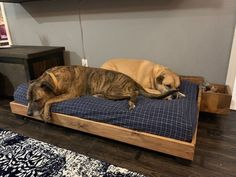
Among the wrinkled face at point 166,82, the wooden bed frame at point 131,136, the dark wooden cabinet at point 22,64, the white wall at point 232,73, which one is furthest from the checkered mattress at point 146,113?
the dark wooden cabinet at point 22,64

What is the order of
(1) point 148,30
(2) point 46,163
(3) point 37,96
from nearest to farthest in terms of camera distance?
(2) point 46,163 < (3) point 37,96 < (1) point 148,30

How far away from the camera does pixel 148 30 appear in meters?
2.56

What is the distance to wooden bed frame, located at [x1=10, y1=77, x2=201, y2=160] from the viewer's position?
150 centimetres

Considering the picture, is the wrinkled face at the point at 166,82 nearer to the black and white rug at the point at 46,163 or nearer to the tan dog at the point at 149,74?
the tan dog at the point at 149,74

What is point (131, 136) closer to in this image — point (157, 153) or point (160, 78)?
point (157, 153)

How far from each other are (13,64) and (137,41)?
5.92 ft

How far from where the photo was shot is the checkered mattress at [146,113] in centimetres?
154

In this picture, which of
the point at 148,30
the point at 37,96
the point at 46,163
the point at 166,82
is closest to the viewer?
the point at 46,163

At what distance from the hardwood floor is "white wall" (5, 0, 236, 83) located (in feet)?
2.47

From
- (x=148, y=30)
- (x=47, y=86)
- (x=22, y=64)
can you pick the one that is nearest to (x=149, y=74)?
(x=148, y=30)

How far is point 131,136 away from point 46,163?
0.77 meters

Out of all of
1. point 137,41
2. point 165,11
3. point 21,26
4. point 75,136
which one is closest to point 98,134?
point 75,136

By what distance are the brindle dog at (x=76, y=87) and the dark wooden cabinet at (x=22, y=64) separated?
61cm

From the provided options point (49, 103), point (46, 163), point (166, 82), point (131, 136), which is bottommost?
point (46, 163)
